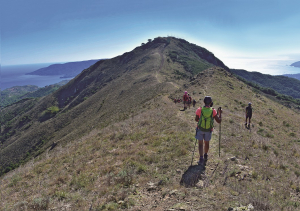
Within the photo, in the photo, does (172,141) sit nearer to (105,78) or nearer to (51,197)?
(51,197)

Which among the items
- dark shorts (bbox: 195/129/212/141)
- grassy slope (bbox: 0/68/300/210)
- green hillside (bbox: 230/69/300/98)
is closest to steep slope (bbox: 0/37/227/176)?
grassy slope (bbox: 0/68/300/210)

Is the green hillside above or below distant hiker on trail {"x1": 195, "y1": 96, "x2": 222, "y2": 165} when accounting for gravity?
above

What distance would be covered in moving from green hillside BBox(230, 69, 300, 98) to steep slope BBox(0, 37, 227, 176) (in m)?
67.5

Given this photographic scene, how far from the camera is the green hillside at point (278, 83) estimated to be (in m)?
157

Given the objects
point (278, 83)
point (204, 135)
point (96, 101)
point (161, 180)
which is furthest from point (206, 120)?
point (278, 83)

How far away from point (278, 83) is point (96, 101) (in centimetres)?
A: 19474

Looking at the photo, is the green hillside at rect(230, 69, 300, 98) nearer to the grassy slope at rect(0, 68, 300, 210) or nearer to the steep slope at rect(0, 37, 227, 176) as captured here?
the steep slope at rect(0, 37, 227, 176)

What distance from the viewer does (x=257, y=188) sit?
5.36 metres

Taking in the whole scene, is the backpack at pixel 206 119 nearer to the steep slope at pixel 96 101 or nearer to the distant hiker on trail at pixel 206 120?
the distant hiker on trail at pixel 206 120

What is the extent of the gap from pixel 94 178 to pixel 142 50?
11998cm

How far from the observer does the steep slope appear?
35078mm

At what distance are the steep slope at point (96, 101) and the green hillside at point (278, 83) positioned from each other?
67.5 meters

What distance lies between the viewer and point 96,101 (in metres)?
53.8

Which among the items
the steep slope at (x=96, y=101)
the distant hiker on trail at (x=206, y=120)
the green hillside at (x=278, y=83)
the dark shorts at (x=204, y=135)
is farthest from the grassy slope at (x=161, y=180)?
the green hillside at (x=278, y=83)
